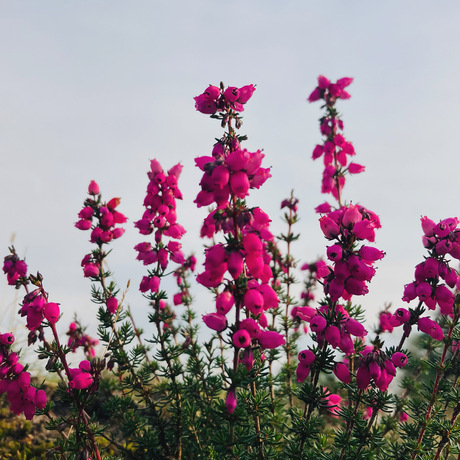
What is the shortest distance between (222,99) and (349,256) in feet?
5.93

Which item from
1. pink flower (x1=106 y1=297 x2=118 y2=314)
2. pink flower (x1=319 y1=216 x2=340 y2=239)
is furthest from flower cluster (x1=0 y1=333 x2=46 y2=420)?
pink flower (x1=319 y1=216 x2=340 y2=239)

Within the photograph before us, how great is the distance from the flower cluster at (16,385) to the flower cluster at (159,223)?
1921mm

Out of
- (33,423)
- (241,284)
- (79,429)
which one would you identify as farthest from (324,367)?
(33,423)

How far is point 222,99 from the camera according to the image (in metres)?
4.02

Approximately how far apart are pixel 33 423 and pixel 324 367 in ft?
21.5

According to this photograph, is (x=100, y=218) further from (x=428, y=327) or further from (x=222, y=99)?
(x=428, y=327)

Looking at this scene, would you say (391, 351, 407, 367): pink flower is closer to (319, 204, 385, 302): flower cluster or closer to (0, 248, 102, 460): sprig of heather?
(319, 204, 385, 302): flower cluster

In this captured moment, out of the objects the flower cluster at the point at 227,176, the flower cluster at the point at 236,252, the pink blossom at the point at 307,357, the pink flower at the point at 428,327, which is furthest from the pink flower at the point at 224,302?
the pink flower at the point at 428,327

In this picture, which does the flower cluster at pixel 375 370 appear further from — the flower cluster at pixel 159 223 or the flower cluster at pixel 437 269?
the flower cluster at pixel 159 223

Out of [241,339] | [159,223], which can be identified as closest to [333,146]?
[159,223]

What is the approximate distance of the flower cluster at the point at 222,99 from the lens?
395 cm

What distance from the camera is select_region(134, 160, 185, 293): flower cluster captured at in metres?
5.89

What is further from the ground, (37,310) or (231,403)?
(37,310)

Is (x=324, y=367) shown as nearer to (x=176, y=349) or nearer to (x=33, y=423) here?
(x=176, y=349)
